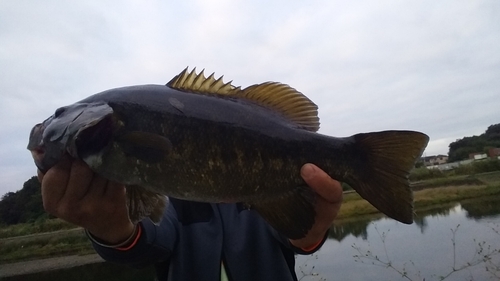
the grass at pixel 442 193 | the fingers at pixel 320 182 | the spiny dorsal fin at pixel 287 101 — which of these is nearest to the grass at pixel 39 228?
the grass at pixel 442 193

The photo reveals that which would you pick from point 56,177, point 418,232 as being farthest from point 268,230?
point 418,232

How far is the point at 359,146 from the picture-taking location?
275 centimetres

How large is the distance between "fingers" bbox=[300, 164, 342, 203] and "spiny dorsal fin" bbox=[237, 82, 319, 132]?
386mm

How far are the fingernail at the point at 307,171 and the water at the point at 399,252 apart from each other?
8387 mm

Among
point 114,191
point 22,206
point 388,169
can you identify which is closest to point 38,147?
point 114,191

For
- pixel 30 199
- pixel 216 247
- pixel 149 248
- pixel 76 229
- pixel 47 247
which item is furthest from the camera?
pixel 30 199

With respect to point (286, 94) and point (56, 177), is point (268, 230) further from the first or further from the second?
point (56, 177)

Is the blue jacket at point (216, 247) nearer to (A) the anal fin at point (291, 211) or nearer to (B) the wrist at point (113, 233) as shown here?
(B) the wrist at point (113, 233)

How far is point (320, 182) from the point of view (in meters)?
2.61

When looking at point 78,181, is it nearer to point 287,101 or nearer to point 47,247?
point 287,101

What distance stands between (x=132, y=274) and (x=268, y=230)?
56.1 feet

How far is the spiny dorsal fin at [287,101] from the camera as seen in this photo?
9.46 feet

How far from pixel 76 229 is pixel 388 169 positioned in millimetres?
29545

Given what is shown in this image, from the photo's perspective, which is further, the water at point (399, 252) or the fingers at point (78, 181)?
the water at point (399, 252)
